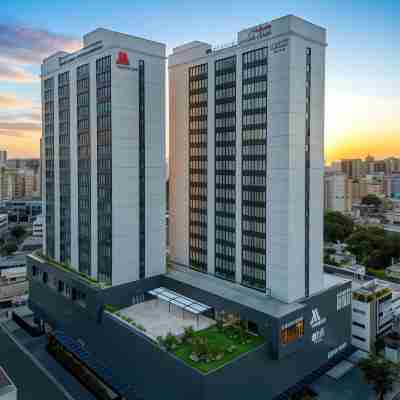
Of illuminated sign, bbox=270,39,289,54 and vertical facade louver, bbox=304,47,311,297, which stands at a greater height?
illuminated sign, bbox=270,39,289,54

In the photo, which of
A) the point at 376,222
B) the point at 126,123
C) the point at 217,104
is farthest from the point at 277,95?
the point at 376,222

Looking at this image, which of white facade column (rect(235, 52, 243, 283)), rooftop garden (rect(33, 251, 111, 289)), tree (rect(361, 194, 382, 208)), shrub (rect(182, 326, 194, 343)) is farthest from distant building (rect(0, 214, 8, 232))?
tree (rect(361, 194, 382, 208))

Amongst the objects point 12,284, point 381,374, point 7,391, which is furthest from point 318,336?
point 12,284

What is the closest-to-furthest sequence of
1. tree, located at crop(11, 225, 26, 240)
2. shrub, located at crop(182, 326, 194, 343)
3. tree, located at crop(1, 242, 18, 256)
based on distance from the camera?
shrub, located at crop(182, 326, 194, 343) → tree, located at crop(1, 242, 18, 256) → tree, located at crop(11, 225, 26, 240)

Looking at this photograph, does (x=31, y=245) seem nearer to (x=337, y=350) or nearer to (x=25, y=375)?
(x=25, y=375)

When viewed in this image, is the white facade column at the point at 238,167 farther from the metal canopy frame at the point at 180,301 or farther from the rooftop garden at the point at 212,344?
the rooftop garden at the point at 212,344

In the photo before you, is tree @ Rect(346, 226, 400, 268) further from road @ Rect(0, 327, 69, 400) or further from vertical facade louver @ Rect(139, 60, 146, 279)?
road @ Rect(0, 327, 69, 400)

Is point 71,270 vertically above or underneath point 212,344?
above
